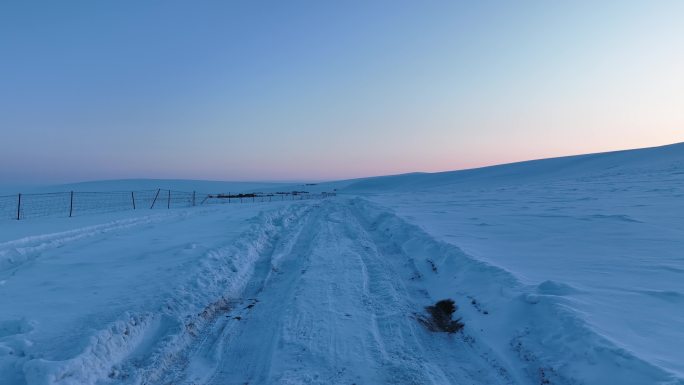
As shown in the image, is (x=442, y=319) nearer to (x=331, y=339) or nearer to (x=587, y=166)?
(x=331, y=339)

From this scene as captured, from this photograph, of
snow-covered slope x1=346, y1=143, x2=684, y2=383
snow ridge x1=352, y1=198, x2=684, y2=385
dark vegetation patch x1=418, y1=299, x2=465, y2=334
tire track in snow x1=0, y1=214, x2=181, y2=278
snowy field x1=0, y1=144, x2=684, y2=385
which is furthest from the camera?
tire track in snow x1=0, y1=214, x2=181, y2=278

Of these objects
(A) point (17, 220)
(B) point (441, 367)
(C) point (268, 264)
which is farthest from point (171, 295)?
(A) point (17, 220)

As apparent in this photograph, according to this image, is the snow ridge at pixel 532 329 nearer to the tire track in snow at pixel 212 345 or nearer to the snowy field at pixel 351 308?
the snowy field at pixel 351 308

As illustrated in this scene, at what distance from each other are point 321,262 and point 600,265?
517 cm

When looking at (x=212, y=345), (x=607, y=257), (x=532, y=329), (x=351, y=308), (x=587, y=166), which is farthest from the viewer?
(x=587, y=166)

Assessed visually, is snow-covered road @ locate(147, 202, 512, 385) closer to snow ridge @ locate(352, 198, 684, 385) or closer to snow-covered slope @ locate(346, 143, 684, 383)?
snow ridge @ locate(352, 198, 684, 385)

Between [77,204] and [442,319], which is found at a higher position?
[77,204]

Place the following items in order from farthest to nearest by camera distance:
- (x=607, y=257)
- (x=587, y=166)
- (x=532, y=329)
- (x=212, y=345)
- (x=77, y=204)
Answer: (x=587, y=166), (x=77, y=204), (x=607, y=257), (x=212, y=345), (x=532, y=329)

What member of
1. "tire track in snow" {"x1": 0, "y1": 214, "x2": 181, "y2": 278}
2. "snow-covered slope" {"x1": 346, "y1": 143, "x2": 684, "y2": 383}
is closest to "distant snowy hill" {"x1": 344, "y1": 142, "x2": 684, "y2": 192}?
"snow-covered slope" {"x1": 346, "y1": 143, "x2": 684, "y2": 383}

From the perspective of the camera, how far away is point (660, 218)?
11.6 m

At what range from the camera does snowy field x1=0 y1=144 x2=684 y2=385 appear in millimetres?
4102

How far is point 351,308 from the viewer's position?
5.94 metres

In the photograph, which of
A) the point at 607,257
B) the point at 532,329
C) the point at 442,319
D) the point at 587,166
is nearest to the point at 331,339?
the point at 442,319

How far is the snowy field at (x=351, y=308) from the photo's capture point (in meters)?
4.10
